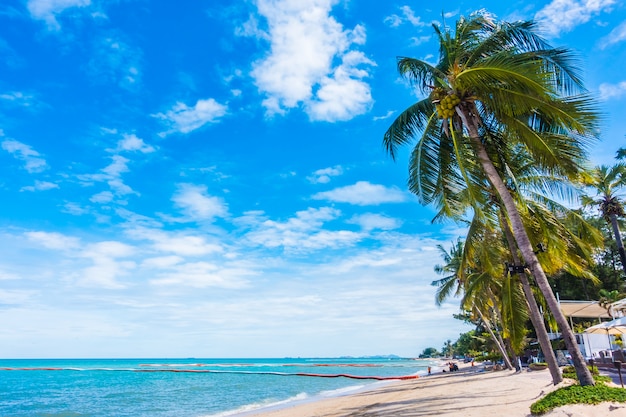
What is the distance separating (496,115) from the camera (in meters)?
8.97

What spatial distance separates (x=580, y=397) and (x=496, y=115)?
5.77 metres

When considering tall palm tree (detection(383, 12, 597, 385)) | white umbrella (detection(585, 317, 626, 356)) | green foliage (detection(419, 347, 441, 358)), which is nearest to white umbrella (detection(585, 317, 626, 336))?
white umbrella (detection(585, 317, 626, 356))

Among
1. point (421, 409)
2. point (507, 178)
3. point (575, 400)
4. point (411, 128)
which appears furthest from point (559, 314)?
point (421, 409)

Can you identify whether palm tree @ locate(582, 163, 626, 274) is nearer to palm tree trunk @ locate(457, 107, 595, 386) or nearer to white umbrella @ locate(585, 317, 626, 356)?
white umbrella @ locate(585, 317, 626, 356)

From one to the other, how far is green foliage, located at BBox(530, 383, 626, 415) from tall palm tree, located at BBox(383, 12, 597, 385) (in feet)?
1.07

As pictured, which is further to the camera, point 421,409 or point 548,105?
point 421,409

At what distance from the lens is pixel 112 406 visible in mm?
28297

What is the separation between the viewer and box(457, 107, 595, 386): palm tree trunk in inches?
296

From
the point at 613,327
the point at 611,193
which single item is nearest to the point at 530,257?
the point at 613,327

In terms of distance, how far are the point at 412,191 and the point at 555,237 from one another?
4.05m

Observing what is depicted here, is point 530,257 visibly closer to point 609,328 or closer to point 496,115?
point 496,115

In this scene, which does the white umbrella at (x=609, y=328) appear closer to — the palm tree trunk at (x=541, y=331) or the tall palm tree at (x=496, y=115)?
the palm tree trunk at (x=541, y=331)

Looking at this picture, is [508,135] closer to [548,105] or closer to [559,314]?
[548,105]

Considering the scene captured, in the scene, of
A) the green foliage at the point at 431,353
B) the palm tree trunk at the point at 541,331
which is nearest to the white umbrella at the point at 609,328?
the palm tree trunk at the point at 541,331
